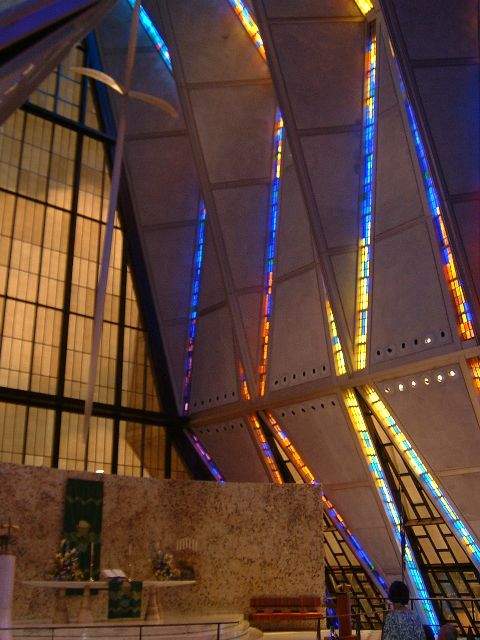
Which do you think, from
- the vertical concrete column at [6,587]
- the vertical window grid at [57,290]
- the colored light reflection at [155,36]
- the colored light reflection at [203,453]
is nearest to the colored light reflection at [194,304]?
the colored light reflection at [203,453]

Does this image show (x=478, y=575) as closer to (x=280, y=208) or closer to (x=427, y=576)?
(x=427, y=576)

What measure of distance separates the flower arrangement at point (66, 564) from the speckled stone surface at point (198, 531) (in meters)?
0.18

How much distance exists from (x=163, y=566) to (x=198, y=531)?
107 cm

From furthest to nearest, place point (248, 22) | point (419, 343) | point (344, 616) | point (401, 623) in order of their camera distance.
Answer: point (248, 22) → point (419, 343) → point (344, 616) → point (401, 623)

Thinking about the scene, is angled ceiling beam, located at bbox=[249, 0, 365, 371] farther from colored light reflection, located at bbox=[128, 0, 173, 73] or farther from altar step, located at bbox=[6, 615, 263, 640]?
altar step, located at bbox=[6, 615, 263, 640]

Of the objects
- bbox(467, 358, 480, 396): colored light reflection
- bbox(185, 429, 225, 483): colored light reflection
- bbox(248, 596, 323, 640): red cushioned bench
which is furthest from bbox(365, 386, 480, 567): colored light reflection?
bbox(185, 429, 225, 483): colored light reflection

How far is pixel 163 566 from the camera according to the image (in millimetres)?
13289

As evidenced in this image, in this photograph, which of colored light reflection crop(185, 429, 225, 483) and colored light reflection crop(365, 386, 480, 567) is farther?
colored light reflection crop(185, 429, 225, 483)

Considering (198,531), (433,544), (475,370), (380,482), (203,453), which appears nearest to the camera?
(198,531)

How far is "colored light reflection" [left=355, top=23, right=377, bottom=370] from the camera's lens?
713 inches

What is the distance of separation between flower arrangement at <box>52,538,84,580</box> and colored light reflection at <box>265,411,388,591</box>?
29.0 ft

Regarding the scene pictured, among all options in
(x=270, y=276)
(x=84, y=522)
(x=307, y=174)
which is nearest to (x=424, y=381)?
(x=307, y=174)

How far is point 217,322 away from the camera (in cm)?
2272

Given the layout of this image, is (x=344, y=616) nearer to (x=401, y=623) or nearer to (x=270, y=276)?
(x=401, y=623)
